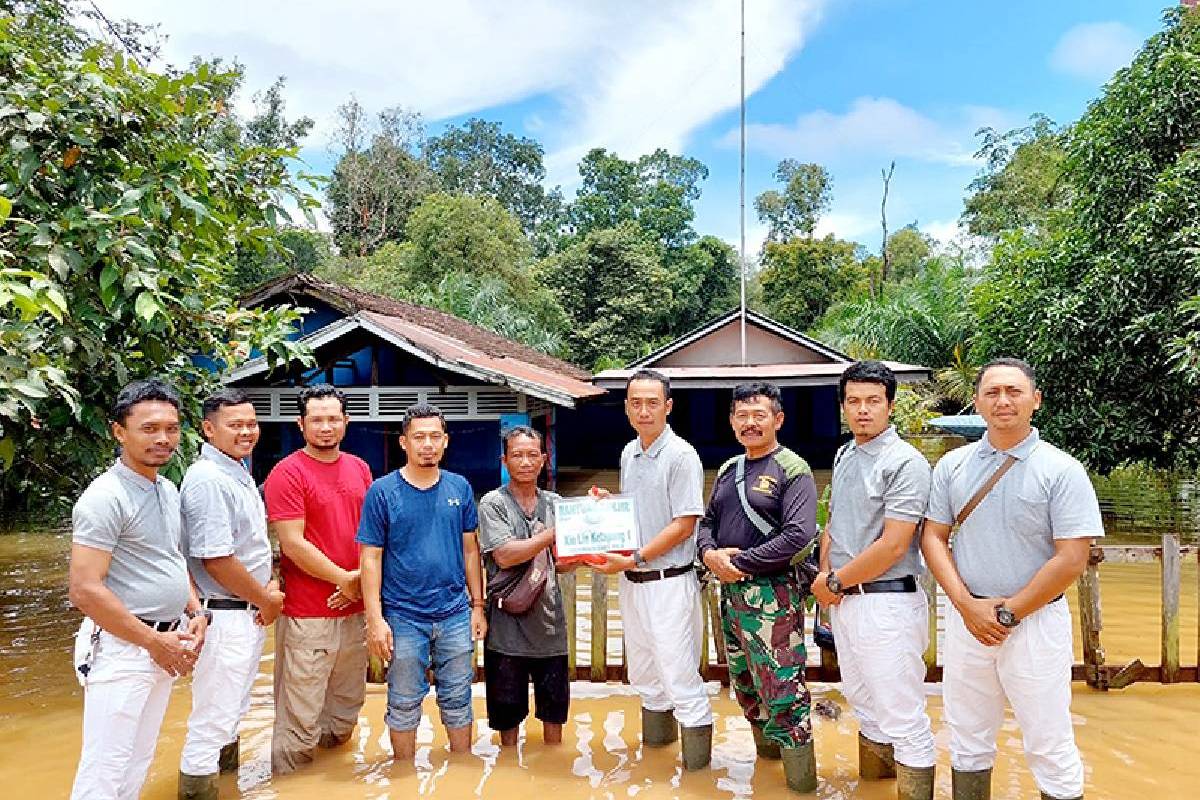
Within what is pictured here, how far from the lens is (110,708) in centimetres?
333

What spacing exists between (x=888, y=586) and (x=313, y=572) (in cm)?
270

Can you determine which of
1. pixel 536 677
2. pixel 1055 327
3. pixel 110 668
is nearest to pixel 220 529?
pixel 110 668

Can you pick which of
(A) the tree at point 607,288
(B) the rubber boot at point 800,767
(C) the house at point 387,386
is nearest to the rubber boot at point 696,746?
(B) the rubber boot at point 800,767

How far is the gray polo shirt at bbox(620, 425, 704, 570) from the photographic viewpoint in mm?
4332

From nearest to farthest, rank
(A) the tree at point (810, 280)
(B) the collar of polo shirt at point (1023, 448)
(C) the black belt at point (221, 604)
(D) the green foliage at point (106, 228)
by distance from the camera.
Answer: (B) the collar of polo shirt at point (1023, 448) → (C) the black belt at point (221, 604) → (D) the green foliage at point (106, 228) → (A) the tree at point (810, 280)

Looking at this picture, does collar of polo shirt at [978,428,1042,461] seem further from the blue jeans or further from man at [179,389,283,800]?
man at [179,389,283,800]

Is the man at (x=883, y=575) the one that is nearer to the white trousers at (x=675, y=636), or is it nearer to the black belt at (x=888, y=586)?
the black belt at (x=888, y=586)

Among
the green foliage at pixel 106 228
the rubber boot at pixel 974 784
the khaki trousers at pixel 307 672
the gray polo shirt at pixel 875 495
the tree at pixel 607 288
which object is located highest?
the tree at pixel 607 288

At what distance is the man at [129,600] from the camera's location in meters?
Result: 3.28

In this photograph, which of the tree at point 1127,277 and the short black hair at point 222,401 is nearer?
the short black hair at point 222,401

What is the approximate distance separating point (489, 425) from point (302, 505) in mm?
9701

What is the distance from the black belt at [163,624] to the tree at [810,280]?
108 feet

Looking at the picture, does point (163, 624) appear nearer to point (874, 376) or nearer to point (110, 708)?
point (110, 708)

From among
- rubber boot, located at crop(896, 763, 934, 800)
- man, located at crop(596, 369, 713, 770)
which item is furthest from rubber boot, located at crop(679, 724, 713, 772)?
rubber boot, located at crop(896, 763, 934, 800)
